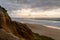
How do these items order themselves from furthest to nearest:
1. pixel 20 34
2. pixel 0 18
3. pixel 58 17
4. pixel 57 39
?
A: pixel 58 17
pixel 57 39
pixel 20 34
pixel 0 18

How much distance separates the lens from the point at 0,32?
37.4ft

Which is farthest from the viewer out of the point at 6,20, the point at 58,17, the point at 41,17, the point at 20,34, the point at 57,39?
the point at 41,17

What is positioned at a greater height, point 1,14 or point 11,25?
point 1,14

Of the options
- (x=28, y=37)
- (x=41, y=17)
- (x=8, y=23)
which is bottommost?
(x=41, y=17)

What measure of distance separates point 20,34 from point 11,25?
104 centimetres

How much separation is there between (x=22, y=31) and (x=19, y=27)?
0.57 metres

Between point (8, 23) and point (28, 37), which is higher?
point (8, 23)

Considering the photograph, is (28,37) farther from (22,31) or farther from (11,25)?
(11,25)

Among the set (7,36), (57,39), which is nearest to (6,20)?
(7,36)

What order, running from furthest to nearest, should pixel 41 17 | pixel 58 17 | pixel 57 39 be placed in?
pixel 41 17, pixel 58 17, pixel 57 39

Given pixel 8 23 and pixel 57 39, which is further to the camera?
pixel 57 39

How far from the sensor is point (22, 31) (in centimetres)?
1636

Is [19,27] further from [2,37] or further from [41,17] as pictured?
[41,17]

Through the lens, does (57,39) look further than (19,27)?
Yes
